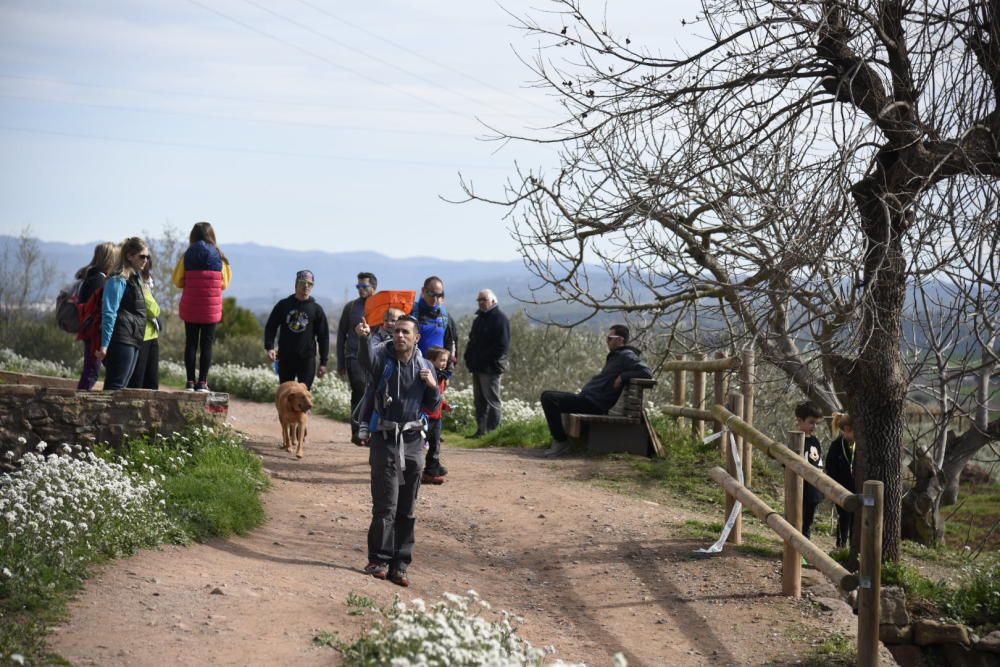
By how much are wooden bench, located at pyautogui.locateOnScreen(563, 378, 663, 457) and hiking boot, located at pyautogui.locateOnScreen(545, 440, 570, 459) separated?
40cm

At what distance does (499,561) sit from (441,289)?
3.12 m

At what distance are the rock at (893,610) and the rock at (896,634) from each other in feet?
0.10

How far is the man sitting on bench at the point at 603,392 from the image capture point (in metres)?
13.2

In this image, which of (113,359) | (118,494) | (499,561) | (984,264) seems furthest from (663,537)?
(113,359)

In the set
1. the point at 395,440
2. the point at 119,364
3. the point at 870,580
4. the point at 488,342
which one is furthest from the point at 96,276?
the point at 870,580

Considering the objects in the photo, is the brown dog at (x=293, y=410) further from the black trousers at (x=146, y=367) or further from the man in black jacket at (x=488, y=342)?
the man in black jacket at (x=488, y=342)

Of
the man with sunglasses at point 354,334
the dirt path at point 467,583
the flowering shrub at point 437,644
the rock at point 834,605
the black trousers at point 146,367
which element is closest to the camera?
the flowering shrub at point 437,644

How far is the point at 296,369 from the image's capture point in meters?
12.4

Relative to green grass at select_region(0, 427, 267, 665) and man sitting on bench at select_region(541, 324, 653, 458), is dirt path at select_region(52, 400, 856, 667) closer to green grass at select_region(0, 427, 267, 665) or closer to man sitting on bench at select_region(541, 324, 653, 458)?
green grass at select_region(0, 427, 267, 665)

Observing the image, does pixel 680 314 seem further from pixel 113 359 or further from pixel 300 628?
pixel 113 359

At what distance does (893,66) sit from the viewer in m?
8.52

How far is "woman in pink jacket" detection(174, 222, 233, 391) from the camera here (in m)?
11.8

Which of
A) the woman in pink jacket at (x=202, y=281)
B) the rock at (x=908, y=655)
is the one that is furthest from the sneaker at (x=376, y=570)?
the woman in pink jacket at (x=202, y=281)

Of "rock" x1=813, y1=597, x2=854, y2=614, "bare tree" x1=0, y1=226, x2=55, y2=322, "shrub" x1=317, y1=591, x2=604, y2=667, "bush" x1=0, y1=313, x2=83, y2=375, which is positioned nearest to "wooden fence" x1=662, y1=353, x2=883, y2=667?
"rock" x1=813, y1=597, x2=854, y2=614
